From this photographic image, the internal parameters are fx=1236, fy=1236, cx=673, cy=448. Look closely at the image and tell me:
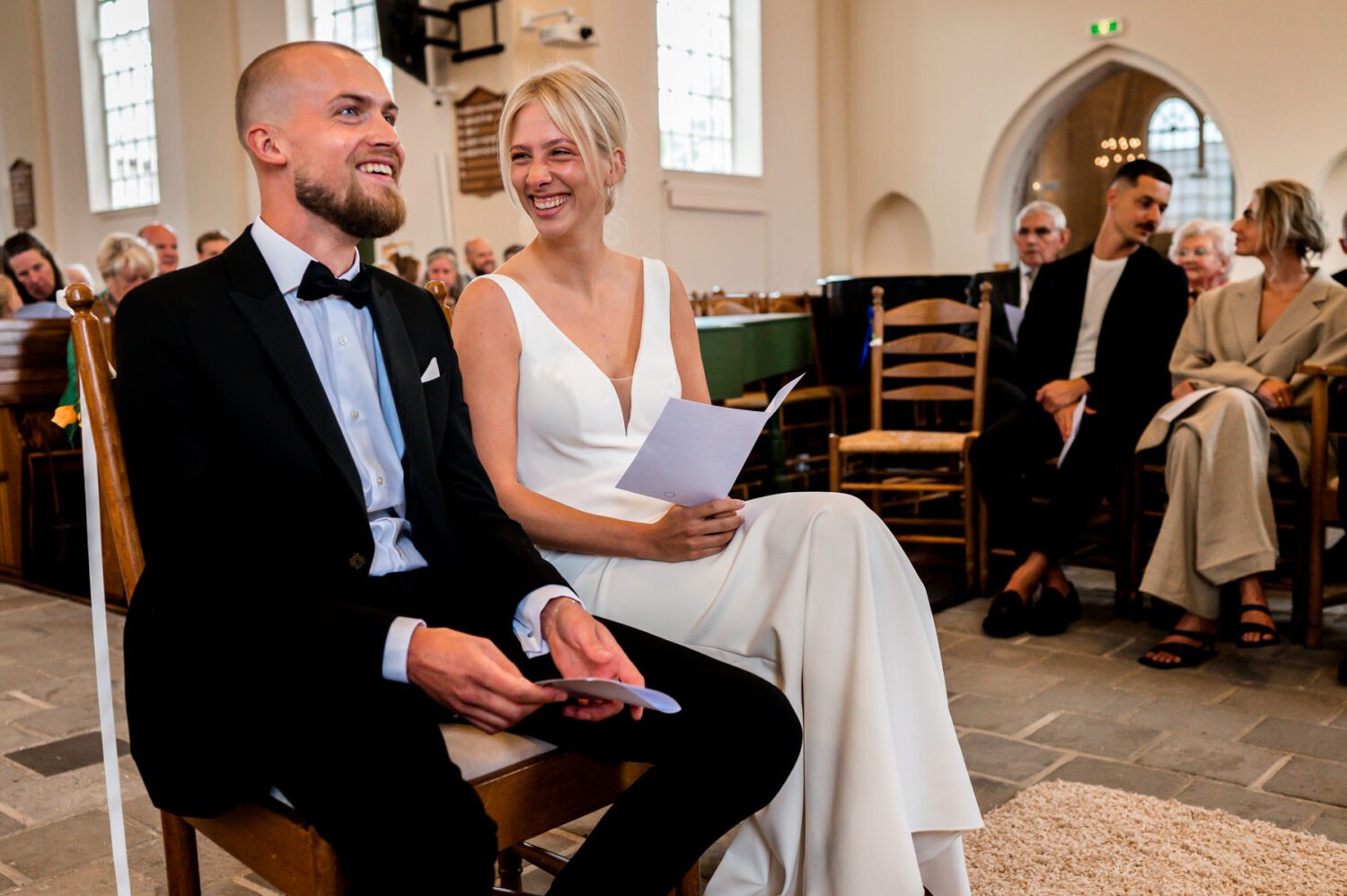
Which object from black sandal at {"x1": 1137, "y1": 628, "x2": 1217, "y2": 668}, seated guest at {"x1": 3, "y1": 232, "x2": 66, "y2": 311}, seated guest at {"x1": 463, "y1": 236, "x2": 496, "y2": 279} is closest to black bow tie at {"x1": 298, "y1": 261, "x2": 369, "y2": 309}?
black sandal at {"x1": 1137, "y1": 628, "x2": 1217, "y2": 668}

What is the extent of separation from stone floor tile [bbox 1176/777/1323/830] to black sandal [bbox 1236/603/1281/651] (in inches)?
42.5

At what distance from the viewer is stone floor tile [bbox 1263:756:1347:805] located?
102 inches

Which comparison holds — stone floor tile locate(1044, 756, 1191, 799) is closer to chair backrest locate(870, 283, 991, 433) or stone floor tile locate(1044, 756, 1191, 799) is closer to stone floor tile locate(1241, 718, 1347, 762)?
stone floor tile locate(1241, 718, 1347, 762)

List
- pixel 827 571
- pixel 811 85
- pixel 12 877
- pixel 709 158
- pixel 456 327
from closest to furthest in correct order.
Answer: pixel 827 571 < pixel 456 327 < pixel 12 877 < pixel 709 158 < pixel 811 85

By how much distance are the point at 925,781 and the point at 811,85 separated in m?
13.1

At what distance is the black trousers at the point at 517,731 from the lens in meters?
1.33

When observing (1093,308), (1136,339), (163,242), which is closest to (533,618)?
(1136,339)

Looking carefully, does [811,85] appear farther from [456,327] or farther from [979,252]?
[456,327]

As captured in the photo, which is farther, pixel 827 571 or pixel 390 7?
pixel 390 7

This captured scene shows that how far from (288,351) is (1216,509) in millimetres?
3069

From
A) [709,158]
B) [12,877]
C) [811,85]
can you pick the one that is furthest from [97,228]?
[12,877]

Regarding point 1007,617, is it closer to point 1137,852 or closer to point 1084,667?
point 1084,667

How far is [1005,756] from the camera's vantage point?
2.88m

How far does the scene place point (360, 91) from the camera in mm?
1638
